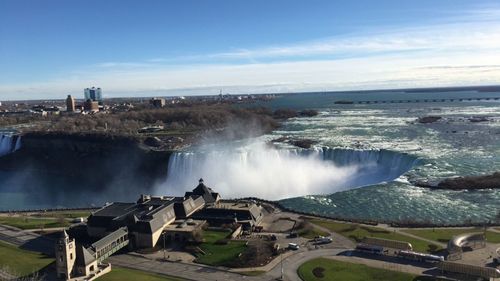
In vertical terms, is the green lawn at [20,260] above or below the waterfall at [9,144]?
below

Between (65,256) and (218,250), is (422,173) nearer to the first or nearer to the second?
(218,250)

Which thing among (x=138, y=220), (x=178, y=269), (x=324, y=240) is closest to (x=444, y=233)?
(x=324, y=240)

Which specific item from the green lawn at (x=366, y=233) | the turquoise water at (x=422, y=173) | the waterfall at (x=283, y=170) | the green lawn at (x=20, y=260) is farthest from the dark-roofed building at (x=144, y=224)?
the waterfall at (x=283, y=170)

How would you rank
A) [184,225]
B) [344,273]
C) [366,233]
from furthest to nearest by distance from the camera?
[184,225], [366,233], [344,273]

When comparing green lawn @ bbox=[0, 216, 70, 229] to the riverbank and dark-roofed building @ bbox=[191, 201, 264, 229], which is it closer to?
dark-roofed building @ bbox=[191, 201, 264, 229]

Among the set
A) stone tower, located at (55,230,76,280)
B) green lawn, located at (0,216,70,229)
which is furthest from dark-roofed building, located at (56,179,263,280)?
green lawn, located at (0,216,70,229)

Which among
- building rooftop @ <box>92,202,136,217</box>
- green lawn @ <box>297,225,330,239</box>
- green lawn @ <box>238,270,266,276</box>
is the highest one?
building rooftop @ <box>92,202,136,217</box>

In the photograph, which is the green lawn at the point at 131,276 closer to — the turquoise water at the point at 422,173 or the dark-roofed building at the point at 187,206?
the dark-roofed building at the point at 187,206
